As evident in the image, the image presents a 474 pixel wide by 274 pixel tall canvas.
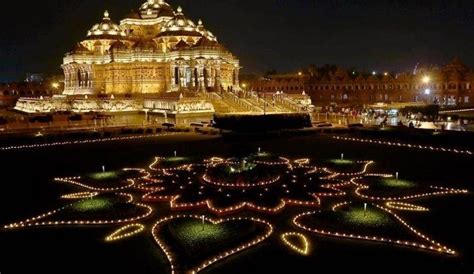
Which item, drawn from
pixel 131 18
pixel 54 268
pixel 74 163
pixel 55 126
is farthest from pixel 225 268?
pixel 131 18

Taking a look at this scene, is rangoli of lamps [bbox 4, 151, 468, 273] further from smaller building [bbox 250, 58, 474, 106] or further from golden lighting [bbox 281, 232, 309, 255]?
smaller building [bbox 250, 58, 474, 106]

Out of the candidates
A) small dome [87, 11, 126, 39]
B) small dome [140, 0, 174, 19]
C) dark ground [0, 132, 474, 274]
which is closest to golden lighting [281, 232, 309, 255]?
dark ground [0, 132, 474, 274]

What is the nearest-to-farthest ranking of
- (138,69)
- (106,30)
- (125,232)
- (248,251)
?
(248,251), (125,232), (138,69), (106,30)

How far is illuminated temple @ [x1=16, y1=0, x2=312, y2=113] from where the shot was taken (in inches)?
1547

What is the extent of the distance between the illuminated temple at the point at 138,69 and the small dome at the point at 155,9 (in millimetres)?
2515

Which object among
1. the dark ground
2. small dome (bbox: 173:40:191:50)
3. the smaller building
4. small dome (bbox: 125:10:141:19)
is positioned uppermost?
small dome (bbox: 125:10:141:19)

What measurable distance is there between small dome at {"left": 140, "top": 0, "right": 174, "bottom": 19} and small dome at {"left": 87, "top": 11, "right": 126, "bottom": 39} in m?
5.05

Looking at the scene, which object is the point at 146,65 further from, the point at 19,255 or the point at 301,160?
the point at 19,255

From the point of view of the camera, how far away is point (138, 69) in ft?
148

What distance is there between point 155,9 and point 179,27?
8.89 m

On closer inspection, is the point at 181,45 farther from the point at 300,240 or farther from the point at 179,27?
the point at 300,240

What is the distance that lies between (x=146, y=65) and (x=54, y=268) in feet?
128

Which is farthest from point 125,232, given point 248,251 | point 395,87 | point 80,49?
point 395,87

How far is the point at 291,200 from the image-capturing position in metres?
11.5
